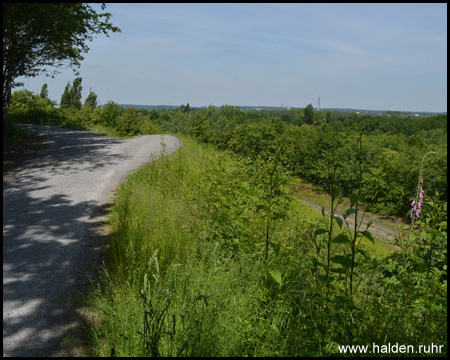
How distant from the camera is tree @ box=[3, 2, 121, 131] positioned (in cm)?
1134

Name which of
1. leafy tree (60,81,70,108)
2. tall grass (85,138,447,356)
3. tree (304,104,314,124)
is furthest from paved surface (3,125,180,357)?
tree (304,104,314,124)

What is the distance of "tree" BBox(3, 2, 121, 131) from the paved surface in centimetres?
496

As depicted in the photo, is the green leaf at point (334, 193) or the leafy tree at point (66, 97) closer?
the green leaf at point (334, 193)

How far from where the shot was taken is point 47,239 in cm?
493

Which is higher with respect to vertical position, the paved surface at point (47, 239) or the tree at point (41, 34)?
the tree at point (41, 34)

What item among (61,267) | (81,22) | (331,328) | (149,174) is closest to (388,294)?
(331,328)

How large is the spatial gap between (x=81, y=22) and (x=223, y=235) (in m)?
13.6

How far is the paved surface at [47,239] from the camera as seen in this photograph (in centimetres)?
307

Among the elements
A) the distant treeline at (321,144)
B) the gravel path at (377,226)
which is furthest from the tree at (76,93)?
the gravel path at (377,226)

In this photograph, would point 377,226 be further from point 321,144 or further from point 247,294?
point 247,294

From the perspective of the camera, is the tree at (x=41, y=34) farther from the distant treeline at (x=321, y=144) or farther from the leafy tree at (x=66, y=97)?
the leafy tree at (x=66, y=97)

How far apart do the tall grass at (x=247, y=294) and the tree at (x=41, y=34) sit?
1034 cm

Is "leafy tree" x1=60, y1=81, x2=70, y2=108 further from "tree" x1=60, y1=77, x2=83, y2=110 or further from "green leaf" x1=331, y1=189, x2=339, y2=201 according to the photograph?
"green leaf" x1=331, y1=189, x2=339, y2=201

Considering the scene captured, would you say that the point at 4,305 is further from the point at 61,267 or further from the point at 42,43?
the point at 42,43
